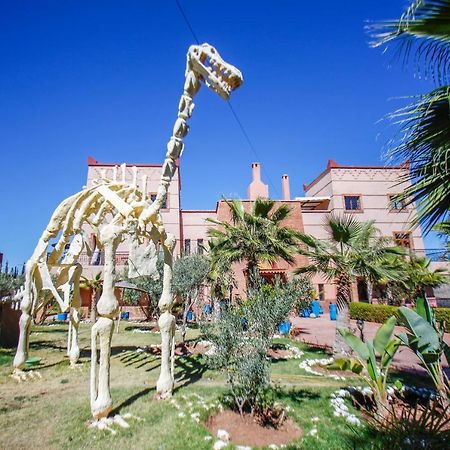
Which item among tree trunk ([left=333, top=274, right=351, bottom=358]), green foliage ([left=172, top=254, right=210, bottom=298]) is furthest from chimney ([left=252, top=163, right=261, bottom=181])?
tree trunk ([left=333, top=274, right=351, bottom=358])

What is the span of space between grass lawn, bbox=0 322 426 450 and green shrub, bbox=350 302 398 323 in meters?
12.3

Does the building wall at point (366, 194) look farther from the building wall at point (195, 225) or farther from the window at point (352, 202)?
the building wall at point (195, 225)

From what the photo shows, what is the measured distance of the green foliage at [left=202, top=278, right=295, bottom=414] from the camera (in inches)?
207

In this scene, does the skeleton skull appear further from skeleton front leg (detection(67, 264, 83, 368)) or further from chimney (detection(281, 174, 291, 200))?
chimney (detection(281, 174, 291, 200))

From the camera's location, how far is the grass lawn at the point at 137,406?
421 cm

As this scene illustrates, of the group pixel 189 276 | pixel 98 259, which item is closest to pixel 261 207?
pixel 189 276

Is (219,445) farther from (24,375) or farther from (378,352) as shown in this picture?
(24,375)

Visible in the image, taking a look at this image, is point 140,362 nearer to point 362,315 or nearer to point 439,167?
point 439,167

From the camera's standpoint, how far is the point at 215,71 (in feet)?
17.1

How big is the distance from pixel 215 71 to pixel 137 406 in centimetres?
594

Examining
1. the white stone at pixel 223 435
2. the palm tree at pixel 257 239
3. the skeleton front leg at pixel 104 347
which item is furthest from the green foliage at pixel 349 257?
the skeleton front leg at pixel 104 347

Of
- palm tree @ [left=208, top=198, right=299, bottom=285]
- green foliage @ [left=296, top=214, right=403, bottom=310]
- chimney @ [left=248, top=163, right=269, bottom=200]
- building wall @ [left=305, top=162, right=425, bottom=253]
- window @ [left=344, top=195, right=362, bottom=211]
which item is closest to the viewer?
green foliage @ [left=296, top=214, right=403, bottom=310]

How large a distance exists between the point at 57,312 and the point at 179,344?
12513 mm

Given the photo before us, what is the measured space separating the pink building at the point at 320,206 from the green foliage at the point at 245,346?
61.1 feet
